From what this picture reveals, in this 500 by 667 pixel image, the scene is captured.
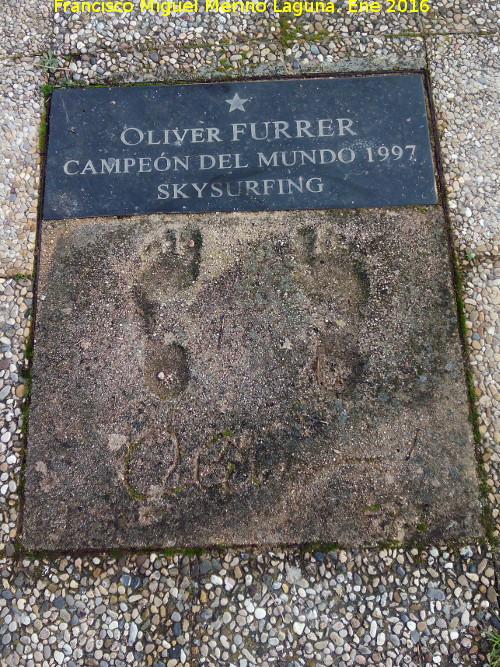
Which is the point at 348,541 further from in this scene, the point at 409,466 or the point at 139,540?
the point at 139,540

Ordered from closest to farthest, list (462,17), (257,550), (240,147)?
1. (257,550)
2. (240,147)
3. (462,17)

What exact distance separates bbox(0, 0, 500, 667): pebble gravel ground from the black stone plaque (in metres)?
0.13

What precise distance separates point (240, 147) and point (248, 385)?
1283 mm

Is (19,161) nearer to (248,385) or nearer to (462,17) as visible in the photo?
(248,385)

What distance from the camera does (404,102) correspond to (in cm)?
274

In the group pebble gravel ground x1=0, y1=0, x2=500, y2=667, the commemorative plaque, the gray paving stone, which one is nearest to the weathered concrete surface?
the commemorative plaque

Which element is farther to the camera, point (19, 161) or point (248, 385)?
point (19, 161)

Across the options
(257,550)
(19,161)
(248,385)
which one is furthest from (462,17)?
(257,550)

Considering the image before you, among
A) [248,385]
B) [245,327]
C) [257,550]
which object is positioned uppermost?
[245,327]

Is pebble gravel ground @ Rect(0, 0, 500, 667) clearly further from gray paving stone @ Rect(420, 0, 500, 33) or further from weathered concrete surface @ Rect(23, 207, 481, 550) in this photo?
weathered concrete surface @ Rect(23, 207, 481, 550)

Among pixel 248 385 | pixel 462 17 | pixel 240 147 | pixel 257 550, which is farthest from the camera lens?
pixel 462 17

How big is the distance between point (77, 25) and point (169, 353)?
6.64ft

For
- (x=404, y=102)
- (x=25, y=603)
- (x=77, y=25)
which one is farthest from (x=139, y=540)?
(x=77, y=25)

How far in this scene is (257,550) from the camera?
2258 mm
